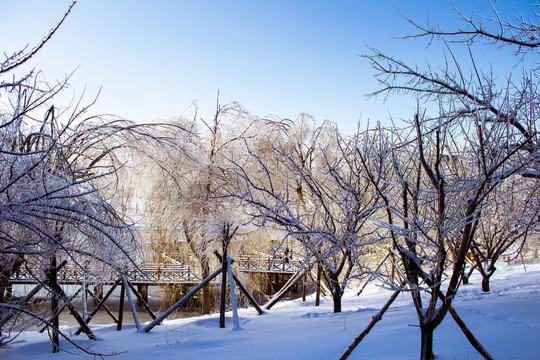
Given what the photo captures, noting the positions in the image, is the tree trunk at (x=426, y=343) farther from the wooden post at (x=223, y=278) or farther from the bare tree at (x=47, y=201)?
the wooden post at (x=223, y=278)

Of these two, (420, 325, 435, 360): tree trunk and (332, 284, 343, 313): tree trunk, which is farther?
(332, 284, 343, 313): tree trunk

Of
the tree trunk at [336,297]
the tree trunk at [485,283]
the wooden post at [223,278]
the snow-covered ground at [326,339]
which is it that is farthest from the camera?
the tree trunk at [485,283]

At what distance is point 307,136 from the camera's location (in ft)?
40.5

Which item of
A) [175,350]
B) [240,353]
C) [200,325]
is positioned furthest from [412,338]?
[200,325]

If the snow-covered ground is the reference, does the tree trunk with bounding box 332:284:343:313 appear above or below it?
above

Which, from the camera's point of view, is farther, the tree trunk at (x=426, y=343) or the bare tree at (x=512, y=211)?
the bare tree at (x=512, y=211)

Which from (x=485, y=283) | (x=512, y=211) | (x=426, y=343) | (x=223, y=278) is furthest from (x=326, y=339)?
(x=485, y=283)

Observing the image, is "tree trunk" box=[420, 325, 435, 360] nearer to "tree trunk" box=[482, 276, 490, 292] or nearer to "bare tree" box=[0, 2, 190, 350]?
"bare tree" box=[0, 2, 190, 350]

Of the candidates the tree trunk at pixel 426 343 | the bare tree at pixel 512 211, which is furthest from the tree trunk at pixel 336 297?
the tree trunk at pixel 426 343

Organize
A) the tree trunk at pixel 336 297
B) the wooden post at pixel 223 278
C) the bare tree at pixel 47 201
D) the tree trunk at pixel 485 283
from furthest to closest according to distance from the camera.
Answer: the tree trunk at pixel 485 283
the tree trunk at pixel 336 297
the wooden post at pixel 223 278
the bare tree at pixel 47 201

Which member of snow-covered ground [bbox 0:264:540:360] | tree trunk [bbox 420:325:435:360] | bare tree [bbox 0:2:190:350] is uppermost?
bare tree [bbox 0:2:190:350]

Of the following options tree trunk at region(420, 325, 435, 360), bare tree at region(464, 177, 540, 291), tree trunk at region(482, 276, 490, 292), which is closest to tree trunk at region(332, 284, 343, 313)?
bare tree at region(464, 177, 540, 291)

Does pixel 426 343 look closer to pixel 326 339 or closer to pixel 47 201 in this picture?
pixel 326 339

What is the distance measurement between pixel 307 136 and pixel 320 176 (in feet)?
6.78
